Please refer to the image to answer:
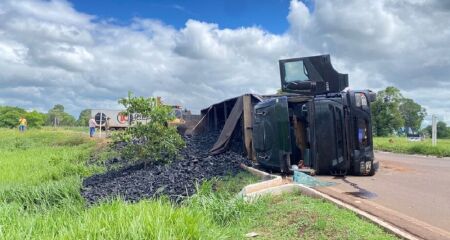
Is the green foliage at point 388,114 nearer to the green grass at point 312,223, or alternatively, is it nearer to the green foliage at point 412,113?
the green foliage at point 412,113

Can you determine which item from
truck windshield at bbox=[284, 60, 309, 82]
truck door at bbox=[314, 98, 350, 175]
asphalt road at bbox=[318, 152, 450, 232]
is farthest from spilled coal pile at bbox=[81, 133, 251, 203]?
asphalt road at bbox=[318, 152, 450, 232]

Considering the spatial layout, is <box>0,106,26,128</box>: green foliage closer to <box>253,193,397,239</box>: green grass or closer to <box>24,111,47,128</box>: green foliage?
<box>24,111,47,128</box>: green foliage

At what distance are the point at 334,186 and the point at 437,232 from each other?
3322mm

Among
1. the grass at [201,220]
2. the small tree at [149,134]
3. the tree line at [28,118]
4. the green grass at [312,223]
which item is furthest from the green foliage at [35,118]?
the green grass at [312,223]

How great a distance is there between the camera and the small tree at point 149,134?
40.1 ft

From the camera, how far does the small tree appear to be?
12234mm

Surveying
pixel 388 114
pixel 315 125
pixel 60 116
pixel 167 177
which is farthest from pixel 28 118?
pixel 315 125

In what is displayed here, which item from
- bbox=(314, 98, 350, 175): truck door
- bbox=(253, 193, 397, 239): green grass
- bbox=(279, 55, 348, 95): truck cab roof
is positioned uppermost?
bbox=(279, 55, 348, 95): truck cab roof

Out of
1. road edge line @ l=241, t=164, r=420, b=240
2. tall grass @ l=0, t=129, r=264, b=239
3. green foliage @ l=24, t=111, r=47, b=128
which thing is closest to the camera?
tall grass @ l=0, t=129, r=264, b=239

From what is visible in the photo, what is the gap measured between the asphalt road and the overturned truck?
484 mm

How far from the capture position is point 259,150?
10.1m

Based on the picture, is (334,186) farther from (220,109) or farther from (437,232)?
(220,109)

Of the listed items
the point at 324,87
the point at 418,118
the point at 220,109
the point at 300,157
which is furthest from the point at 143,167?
the point at 418,118

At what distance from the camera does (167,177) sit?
33.7 ft
